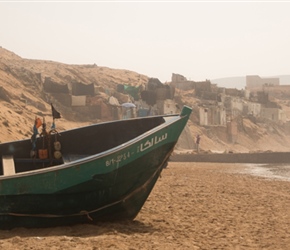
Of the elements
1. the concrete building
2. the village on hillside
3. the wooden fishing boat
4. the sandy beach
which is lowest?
the sandy beach

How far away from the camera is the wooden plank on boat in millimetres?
7648

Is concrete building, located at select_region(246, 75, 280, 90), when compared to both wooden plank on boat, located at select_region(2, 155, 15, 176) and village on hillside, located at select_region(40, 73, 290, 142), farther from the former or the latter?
wooden plank on boat, located at select_region(2, 155, 15, 176)

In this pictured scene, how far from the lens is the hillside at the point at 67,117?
30516mm

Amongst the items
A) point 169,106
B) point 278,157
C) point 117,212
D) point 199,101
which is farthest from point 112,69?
point 117,212

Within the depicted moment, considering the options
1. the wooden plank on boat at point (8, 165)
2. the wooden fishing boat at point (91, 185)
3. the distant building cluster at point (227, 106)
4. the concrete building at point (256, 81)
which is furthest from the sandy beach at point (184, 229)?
the concrete building at point (256, 81)

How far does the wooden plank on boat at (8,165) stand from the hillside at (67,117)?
1551 centimetres

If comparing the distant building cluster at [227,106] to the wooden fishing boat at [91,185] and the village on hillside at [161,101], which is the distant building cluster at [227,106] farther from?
the wooden fishing boat at [91,185]

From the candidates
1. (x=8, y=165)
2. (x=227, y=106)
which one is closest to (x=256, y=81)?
(x=227, y=106)

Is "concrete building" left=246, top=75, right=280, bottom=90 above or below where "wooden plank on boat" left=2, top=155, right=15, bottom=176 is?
above

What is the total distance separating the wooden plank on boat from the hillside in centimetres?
1551

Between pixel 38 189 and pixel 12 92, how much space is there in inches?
1313

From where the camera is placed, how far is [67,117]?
39.1 m

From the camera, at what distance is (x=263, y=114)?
6644 centimetres

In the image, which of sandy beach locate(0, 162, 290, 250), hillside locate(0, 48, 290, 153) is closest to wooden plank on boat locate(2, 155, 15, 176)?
sandy beach locate(0, 162, 290, 250)
